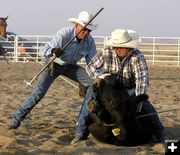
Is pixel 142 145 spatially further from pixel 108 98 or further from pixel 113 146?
pixel 108 98

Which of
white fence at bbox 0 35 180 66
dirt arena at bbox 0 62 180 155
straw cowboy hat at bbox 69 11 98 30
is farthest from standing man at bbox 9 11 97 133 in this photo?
white fence at bbox 0 35 180 66

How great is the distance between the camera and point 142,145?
18.8 ft

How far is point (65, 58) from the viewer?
21.0 ft

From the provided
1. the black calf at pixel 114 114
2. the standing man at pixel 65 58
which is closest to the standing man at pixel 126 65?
the black calf at pixel 114 114

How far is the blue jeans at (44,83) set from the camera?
6.43 metres

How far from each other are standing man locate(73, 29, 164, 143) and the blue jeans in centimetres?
55

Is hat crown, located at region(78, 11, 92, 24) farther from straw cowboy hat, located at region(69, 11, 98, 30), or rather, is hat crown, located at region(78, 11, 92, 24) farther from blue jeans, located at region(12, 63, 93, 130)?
blue jeans, located at region(12, 63, 93, 130)

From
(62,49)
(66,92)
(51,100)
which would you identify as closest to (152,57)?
(66,92)

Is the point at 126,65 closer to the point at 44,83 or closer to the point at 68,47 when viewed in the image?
the point at 68,47

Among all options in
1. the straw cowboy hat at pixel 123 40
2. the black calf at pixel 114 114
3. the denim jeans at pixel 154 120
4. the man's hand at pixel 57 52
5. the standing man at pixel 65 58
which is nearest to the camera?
the black calf at pixel 114 114

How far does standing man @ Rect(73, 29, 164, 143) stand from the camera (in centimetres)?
565

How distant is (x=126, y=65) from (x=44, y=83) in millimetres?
1215

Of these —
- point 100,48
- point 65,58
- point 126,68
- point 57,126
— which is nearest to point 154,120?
point 126,68

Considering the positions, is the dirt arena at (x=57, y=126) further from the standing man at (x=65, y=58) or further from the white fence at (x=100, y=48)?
the white fence at (x=100, y=48)
